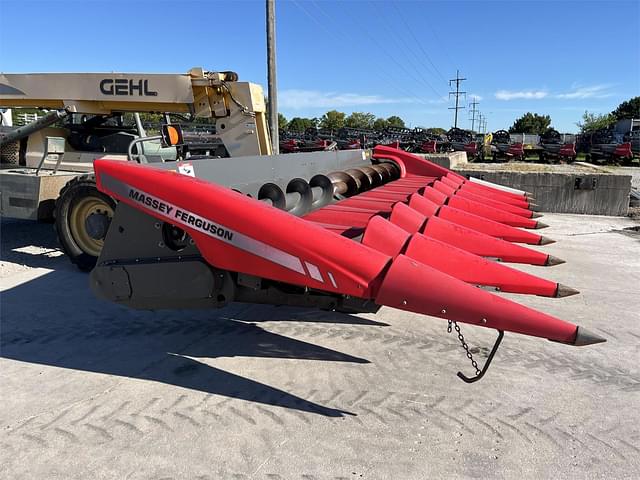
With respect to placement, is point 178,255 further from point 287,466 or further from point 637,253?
point 637,253

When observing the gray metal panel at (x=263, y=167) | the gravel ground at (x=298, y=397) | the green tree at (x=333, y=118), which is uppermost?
the green tree at (x=333, y=118)

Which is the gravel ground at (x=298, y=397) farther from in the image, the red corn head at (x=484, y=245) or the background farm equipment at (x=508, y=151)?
the background farm equipment at (x=508, y=151)

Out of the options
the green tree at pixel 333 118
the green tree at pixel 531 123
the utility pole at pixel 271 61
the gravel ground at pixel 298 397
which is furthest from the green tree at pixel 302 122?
the gravel ground at pixel 298 397

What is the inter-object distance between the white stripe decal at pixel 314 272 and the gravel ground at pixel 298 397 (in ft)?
2.62

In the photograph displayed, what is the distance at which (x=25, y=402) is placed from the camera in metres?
2.69

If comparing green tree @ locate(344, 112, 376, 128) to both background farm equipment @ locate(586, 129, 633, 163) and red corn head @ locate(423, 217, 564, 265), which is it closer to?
background farm equipment @ locate(586, 129, 633, 163)

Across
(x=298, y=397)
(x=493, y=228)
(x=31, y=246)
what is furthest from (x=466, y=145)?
(x=298, y=397)

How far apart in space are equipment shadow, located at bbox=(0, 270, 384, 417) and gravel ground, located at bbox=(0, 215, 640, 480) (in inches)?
0.6

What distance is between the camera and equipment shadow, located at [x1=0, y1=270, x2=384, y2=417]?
9.56 feet

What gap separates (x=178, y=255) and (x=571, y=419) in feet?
7.79

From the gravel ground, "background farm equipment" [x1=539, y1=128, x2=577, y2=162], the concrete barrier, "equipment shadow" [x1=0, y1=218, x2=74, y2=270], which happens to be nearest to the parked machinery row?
"background farm equipment" [x1=539, y1=128, x2=577, y2=162]

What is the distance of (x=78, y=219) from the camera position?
5.23m

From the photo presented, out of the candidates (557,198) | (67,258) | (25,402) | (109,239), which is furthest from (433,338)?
(557,198)

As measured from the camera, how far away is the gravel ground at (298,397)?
7.28ft
